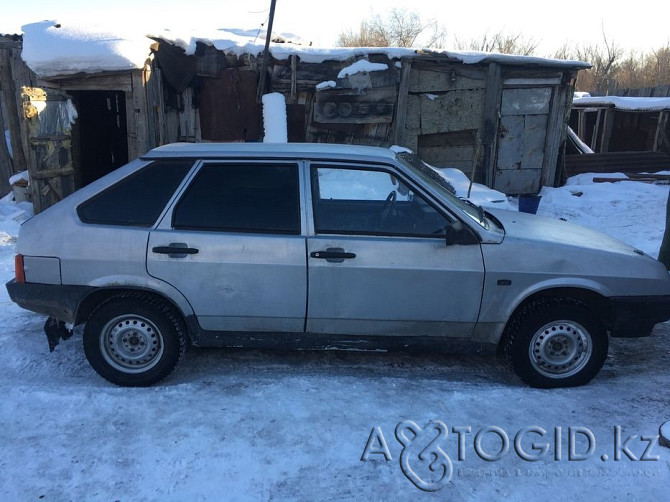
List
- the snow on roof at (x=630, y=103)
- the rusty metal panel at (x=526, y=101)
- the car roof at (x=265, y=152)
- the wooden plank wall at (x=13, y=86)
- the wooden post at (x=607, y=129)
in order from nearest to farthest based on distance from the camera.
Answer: the car roof at (x=265, y=152) < the wooden plank wall at (x=13, y=86) < the rusty metal panel at (x=526, y=101) < the snow on roof at (x=630, y=103) < the wooden post at (x=607, y=129)

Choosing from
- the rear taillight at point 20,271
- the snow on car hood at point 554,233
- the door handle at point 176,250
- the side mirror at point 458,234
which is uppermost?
the side mirror at point 458,234

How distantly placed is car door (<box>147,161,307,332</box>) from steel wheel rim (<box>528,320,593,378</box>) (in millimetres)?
1618

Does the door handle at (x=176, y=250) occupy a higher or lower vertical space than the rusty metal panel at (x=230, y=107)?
lower

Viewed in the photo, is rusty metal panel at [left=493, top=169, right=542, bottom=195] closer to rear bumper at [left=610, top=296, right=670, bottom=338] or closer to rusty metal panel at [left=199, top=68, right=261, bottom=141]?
rusty metal panel at [left=199, top=68, right=261, bottom=141]

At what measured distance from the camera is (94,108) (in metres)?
10.8

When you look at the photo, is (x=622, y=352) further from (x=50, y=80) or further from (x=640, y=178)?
(x=640, y=178)

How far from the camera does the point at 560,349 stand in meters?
3.69

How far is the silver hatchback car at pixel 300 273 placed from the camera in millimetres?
3539

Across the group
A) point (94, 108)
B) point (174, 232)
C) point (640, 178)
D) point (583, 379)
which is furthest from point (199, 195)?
Result: point (640, 178)

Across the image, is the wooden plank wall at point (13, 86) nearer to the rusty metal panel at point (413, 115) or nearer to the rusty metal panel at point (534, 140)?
the rusty metal panel at point (413, 115)

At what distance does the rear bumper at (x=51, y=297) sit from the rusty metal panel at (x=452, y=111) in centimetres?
859

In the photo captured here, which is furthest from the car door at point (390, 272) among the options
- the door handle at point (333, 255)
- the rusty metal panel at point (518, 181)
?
the rusty metal panel at point (518, 181)

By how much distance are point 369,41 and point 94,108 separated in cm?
2396

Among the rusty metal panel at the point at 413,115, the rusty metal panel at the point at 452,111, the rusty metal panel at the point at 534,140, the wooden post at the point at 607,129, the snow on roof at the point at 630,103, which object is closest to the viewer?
the rusty metal panel at the point at 413,115
